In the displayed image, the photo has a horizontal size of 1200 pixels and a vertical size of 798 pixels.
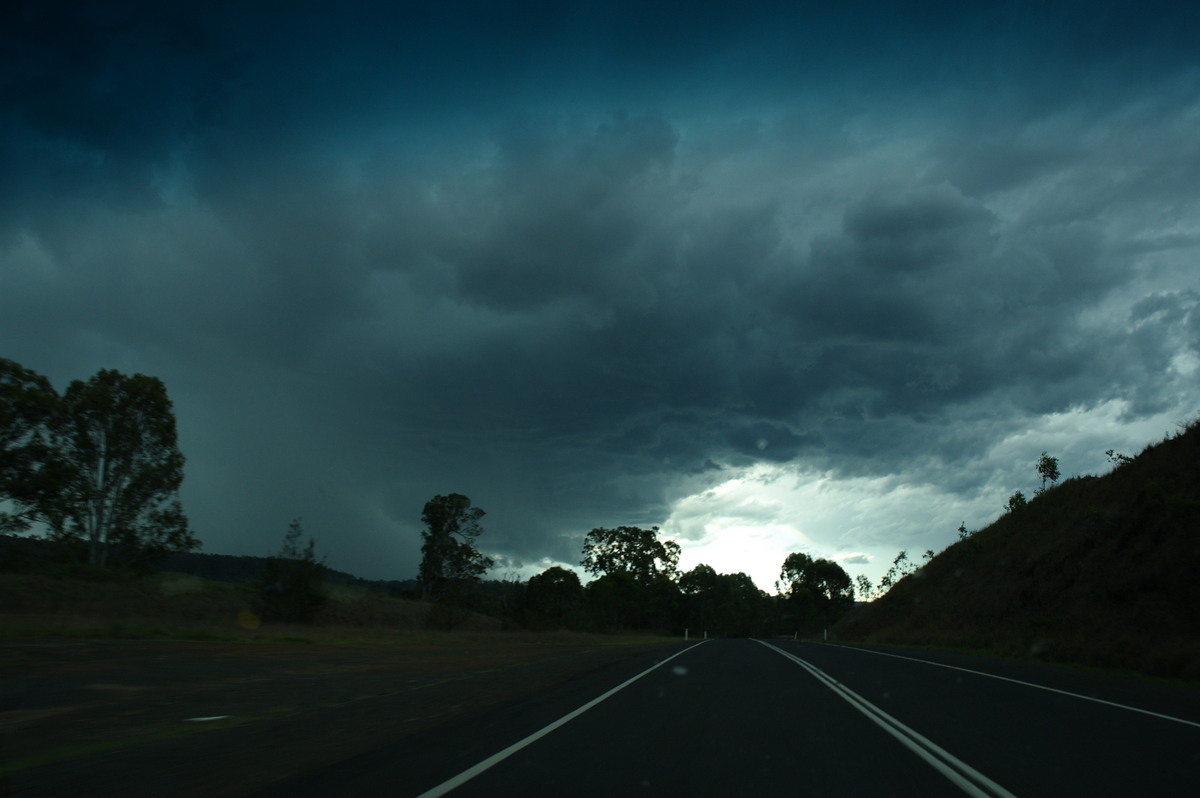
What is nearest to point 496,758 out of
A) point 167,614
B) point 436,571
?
point 167,614

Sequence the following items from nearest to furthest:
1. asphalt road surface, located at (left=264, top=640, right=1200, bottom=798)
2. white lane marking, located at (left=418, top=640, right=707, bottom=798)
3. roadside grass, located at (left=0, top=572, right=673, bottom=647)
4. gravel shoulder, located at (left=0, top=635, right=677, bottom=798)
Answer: white lane marking, located at (left=418, top=640, right=707, bottom=798)
asphalt road surface, located at (left=264, top=640, right=1200, bottom=798)
gravel shoulder, located at (left=0, top=635, right=677, bottom=798)
roadside grass, located at (left=0, top=572, right=673, bottom=647)

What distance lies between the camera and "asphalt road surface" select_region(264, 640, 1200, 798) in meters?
6.13

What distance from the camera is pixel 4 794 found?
5.91 meters

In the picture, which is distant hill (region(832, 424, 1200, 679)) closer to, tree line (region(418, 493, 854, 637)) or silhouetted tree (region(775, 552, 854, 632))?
tree line (region(418, 493, 854, 637))

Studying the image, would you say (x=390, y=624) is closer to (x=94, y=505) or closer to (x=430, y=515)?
(x=94, y=505)

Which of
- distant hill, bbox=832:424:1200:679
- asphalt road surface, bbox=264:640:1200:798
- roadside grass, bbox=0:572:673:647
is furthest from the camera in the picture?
roadside grass, bbox=0:572:673:647

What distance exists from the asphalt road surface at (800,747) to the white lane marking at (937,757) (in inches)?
0.9

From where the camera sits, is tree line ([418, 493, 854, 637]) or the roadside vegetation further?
tree line ([418, 493, 854, 637])

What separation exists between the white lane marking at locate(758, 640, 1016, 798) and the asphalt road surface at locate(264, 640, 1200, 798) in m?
0.02

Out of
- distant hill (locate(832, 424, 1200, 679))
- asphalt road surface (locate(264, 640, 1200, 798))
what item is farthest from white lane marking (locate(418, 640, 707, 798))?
distant hill (locate(832, 424, 1200, 679))

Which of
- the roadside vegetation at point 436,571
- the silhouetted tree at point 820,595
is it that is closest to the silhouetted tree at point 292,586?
the roadside vegetation at point 436,571

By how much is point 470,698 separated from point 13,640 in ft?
49.7

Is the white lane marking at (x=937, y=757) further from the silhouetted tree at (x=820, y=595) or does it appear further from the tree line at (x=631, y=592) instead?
the silhouetted tree at (x=820, y=595)

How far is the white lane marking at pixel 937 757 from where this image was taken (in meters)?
6.00
